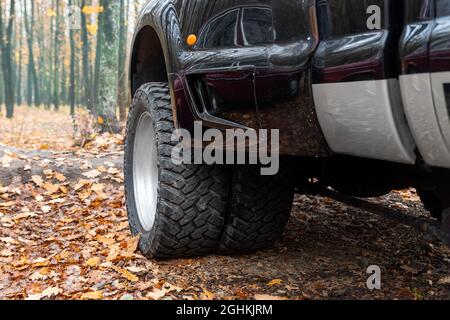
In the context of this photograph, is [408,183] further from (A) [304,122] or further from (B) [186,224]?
(B) [186,224]

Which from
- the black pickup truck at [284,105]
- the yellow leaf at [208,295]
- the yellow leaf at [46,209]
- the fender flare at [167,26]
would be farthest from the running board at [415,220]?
the yellow leaf at [46,209]

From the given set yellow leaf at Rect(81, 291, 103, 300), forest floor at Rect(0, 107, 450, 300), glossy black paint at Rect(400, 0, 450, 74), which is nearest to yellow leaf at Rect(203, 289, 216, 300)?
forest floor at Rect(0, 107, 450, 300)

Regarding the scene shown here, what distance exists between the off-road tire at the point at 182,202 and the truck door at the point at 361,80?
94 cm

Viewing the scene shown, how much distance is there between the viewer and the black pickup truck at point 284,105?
1.57m

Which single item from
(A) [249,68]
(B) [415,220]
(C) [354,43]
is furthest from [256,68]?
(B) [415,220]

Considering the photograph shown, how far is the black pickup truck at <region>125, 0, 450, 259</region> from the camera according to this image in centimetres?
157

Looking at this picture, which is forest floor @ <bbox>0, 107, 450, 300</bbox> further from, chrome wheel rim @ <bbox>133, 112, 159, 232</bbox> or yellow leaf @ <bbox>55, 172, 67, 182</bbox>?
chrome wheel rim @ <bbox>133, 112, 159, 232</bbox>

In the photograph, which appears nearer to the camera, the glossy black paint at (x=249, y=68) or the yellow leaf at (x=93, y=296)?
the glossy black paint at (x=249, y=68)

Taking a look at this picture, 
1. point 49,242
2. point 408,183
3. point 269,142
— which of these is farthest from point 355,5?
point 49,242

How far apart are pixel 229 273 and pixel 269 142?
96 centimetres

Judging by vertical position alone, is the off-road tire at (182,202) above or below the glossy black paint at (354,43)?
below

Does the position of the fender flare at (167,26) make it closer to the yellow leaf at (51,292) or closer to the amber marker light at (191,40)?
the amber marker light at (191,40)

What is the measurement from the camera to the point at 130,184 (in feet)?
11.8

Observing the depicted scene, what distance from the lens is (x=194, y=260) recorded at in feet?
9.72
